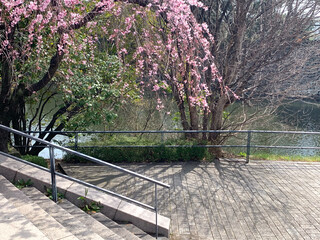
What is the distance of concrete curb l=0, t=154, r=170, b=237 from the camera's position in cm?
466

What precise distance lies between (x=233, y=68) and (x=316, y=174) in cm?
355

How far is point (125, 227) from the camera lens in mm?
4559

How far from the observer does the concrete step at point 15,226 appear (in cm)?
317

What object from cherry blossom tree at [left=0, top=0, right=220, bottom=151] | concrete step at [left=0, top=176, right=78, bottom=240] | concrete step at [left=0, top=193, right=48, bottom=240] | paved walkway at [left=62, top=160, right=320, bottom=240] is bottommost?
paved walkway at [left=62, top=160, right=320, bottom=240]

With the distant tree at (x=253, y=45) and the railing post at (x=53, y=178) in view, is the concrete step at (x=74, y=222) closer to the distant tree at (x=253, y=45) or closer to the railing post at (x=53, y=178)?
the railing post at (x=53, y=178)

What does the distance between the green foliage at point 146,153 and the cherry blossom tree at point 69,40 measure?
4.54 ft

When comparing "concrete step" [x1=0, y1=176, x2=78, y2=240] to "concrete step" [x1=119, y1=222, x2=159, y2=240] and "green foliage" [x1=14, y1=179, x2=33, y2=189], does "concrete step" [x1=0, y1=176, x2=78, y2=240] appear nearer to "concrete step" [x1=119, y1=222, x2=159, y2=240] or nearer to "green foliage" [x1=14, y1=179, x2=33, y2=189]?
"green foliage" [x1=14, y1=179, x2=33, y2=189]

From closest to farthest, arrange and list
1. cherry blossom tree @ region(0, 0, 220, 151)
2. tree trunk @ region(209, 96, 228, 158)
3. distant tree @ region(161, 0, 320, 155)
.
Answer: cherry blossom tree @ region(0, 0, 220, 151)
distant tree @ region(161, 0, 320, 155)
tree trunk @ region(209, 96, 228, 158)

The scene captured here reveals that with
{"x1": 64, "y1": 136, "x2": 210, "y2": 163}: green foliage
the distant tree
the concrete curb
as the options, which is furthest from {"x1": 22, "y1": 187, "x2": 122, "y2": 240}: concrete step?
the distant tree

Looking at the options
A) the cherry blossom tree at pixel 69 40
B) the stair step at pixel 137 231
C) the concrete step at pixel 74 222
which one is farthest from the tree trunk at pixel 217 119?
the concrete step at pixel 74 222

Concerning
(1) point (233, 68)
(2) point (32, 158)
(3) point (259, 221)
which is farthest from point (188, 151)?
(2) point (32, 158)

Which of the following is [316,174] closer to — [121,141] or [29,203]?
[121,141]

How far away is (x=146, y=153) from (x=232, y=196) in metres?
2.80

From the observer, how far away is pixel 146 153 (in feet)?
26.9
